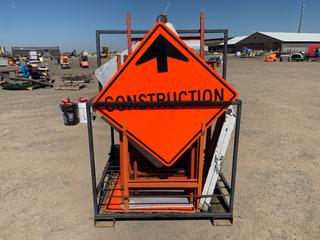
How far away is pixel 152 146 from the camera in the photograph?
3.10 m

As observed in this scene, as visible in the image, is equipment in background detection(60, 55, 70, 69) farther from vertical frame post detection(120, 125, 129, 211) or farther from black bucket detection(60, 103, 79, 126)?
vertical frame post detection(120, 125, 129, 211)

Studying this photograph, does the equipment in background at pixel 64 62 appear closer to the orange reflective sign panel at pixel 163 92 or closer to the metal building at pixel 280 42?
the orange reflective sign panel at pixel 163 92

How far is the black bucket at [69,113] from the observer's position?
25.2 feet

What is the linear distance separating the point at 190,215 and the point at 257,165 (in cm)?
249

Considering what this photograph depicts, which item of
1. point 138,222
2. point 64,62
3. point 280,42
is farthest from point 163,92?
point 280,42

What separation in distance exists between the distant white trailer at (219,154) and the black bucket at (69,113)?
5.57 m

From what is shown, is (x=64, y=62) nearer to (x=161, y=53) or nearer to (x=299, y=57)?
(x=161, y=53)

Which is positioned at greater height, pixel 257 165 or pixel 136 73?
pixel 136 73

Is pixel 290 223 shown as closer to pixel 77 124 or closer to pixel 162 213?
pixel 162 213

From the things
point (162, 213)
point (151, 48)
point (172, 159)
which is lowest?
point (162, 213)

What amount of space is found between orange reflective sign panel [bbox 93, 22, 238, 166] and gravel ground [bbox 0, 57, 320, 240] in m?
1.29

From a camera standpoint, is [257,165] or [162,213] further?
[257,165]

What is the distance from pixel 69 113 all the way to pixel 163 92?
220 inches

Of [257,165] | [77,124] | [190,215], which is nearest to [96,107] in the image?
[190,215]
